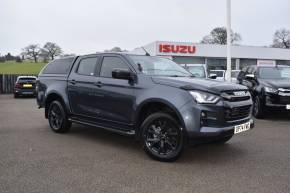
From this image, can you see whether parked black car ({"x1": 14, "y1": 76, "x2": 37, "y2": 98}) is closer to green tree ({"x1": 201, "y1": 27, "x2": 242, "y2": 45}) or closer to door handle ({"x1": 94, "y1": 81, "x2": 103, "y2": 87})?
door handle ({"x1": 94, "y1": 81, "x2": 103, "y2": 87})

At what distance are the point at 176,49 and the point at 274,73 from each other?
2188 cm

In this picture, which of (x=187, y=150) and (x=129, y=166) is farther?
(x=187, y=150)

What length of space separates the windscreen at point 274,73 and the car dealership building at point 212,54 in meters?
20.2

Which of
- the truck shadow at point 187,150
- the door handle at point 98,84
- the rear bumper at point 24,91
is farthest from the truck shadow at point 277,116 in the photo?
the rear bumper at point 24,91

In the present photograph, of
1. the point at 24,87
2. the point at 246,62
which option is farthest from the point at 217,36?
the point at 24,87

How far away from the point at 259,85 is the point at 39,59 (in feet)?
171

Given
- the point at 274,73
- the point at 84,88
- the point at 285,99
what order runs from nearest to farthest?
the point at 84,88, the point at 285,99, the point at 274,73

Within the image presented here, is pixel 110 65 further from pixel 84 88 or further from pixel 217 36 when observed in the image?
pixel 217 36

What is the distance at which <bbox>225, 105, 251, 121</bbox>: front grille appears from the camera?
5289 mm

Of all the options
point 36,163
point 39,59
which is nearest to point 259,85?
point 36,163

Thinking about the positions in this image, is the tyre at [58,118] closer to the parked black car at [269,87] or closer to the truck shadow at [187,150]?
the truck shadow at [187,150]

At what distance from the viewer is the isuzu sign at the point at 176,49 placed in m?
31.8

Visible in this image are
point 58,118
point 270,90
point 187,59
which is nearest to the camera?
Result: point 58,118

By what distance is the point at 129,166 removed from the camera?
5266 millimetres
